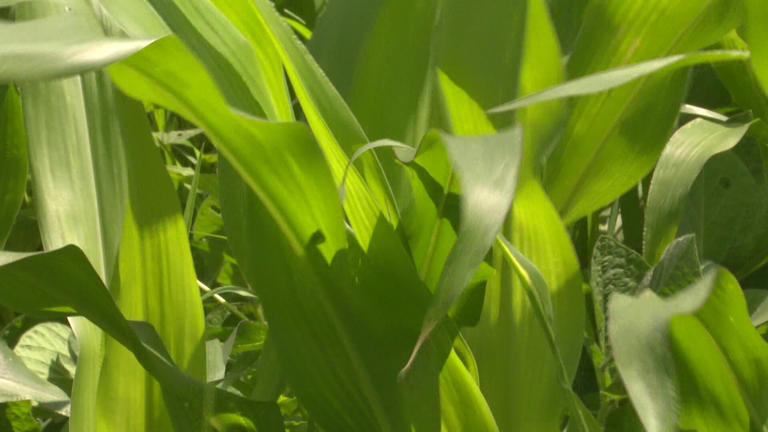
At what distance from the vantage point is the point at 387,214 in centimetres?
46

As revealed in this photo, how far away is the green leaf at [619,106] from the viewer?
0.51 metres

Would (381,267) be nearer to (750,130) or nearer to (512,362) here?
(512,362)

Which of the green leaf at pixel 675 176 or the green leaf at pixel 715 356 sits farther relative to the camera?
the green leaf at pixel 675 176

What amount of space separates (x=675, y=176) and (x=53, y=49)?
35 centimetres

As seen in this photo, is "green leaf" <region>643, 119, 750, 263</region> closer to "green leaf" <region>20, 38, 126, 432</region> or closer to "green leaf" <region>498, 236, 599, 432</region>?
"green leaf" <region>498, 236, 599, 432</region>

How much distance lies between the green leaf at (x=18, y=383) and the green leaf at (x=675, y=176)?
0.33 metres

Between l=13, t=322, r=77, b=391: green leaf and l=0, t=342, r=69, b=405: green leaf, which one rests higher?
l=0, t=342, r=69, b=405: green leaf

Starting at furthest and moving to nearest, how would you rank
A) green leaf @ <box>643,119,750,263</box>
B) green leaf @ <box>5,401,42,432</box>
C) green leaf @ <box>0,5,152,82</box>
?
green leaf @ <box>5,401,42,432</box> → green leaf @ <box>643,119,750,263</box> → green leaf @ <box>0,5,152,82</box>

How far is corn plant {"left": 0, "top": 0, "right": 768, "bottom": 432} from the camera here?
0.38 meters

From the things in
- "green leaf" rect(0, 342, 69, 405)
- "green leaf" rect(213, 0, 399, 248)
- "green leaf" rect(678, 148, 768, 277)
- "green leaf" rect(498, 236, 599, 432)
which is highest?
"green leaf" rect(213, 0, 399, 248)

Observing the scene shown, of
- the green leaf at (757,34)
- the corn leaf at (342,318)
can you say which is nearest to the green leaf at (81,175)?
the corn leaf at (342,318)

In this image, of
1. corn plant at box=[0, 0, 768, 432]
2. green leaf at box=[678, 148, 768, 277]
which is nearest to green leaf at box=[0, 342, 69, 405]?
corn plant at box=[0, 0, 768, 432]

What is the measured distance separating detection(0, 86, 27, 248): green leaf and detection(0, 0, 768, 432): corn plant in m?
0.11

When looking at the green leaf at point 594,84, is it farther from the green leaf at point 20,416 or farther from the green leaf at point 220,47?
the green leaf at point 20,416
